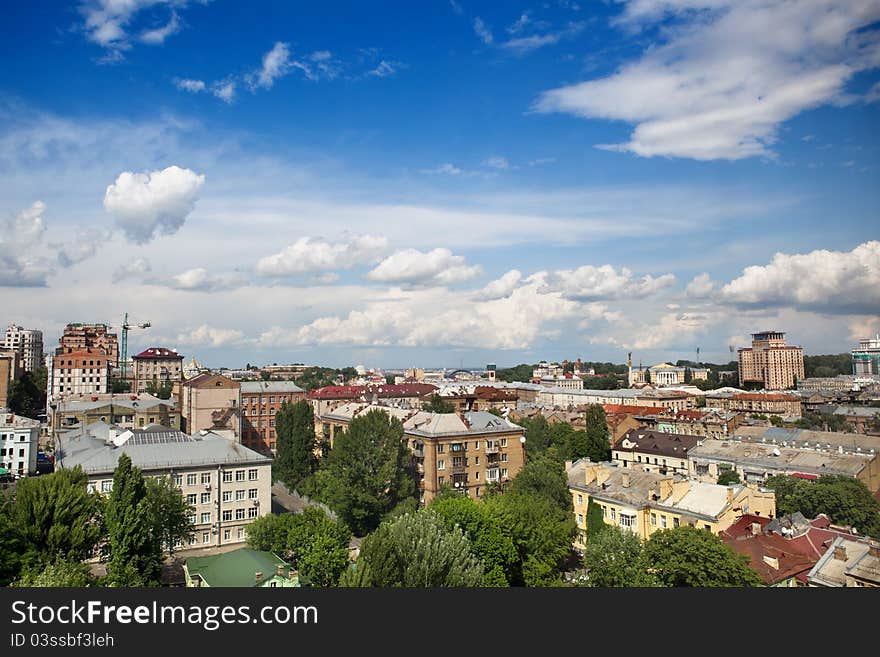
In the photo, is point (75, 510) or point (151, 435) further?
point (151, 435)

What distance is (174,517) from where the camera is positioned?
16.1m

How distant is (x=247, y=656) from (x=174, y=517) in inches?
434

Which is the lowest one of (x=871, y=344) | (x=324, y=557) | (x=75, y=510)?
(x=324, y=557)

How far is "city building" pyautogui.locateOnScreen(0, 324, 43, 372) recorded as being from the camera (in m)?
69.9

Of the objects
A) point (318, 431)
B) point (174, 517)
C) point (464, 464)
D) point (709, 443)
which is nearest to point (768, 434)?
point (709, 443)

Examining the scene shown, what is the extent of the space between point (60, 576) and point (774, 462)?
2392 centimetres

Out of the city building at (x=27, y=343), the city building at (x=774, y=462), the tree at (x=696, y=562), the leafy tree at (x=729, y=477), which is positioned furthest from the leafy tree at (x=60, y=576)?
the city building at (x=27, y=343)

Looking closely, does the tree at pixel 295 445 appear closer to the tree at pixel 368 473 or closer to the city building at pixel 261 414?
the tree at pixel 368 473

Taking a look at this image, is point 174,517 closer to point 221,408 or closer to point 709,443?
point 221,408

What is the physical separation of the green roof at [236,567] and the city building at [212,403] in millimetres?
15637

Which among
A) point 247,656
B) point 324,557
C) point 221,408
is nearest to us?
point 247,656

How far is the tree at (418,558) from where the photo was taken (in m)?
10.2

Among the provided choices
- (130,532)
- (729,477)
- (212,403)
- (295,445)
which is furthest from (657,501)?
(212,403)

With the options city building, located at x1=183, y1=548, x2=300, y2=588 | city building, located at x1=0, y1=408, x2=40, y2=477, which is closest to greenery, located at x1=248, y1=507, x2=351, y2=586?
city building, located at x1=183, y1=548, x2=300, y2=588
